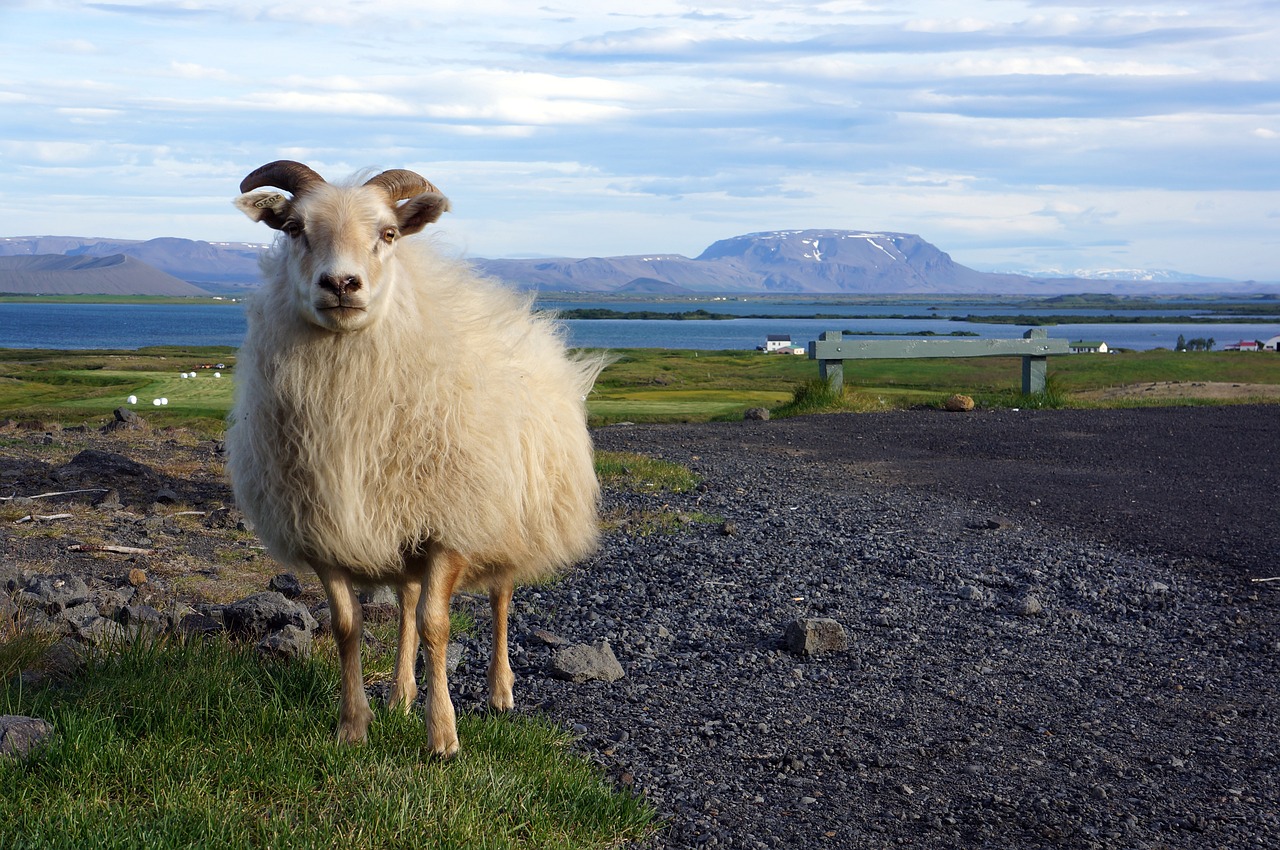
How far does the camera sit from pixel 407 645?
548 cm

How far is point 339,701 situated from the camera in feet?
16.9

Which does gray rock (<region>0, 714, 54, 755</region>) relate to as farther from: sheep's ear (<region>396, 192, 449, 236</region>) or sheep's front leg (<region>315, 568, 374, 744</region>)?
sheep's ear (<region>396, 192, 449, 236</region>)

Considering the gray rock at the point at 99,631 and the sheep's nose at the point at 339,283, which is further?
the gray rock at the point at 99,631

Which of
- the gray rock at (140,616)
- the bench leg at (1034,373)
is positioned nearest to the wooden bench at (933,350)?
the bench leg at (1034,373)

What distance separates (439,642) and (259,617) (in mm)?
1454

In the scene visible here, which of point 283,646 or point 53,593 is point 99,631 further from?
point 53,593

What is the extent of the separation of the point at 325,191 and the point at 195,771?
8.23ft

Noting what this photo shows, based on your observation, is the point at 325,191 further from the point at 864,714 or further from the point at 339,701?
the point at 864,714

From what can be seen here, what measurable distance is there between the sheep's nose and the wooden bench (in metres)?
15.3

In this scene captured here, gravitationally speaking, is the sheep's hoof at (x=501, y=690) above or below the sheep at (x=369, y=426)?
below

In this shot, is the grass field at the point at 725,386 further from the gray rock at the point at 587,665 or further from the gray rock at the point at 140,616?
the gray rock at the point at 587,665

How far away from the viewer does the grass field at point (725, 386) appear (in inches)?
796

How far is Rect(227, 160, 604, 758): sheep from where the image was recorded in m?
4.94

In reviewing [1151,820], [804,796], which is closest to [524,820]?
[804,796]
